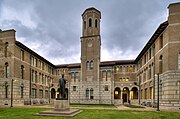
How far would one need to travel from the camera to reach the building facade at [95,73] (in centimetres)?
2155

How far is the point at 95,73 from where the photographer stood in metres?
42.6

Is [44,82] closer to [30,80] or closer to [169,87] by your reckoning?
[30,80]

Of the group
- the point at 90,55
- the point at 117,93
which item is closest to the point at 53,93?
the point at 90,55

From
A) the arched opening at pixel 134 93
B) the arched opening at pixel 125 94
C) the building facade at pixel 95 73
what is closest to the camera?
the building facade at pixel 95 73

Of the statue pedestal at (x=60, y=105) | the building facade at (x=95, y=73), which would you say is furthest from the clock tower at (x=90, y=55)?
the statue pedestal at (x=60, y=105)

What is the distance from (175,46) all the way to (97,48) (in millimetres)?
23527

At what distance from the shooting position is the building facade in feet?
70.7

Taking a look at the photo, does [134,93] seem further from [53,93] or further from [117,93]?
[53,93]

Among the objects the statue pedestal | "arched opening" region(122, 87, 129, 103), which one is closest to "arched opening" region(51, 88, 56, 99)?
"arched opening" region(122, 87, 129, 103)

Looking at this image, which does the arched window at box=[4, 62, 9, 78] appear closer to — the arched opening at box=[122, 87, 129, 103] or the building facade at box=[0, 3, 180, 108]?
the building facade at box=[0, 3, 180, 108]

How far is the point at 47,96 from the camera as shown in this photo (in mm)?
44188

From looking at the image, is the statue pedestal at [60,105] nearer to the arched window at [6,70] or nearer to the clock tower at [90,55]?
the arched window at [6,70]

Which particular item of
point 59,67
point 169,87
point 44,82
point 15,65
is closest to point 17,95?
point 15,65

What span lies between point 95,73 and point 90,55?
15.2 ft
